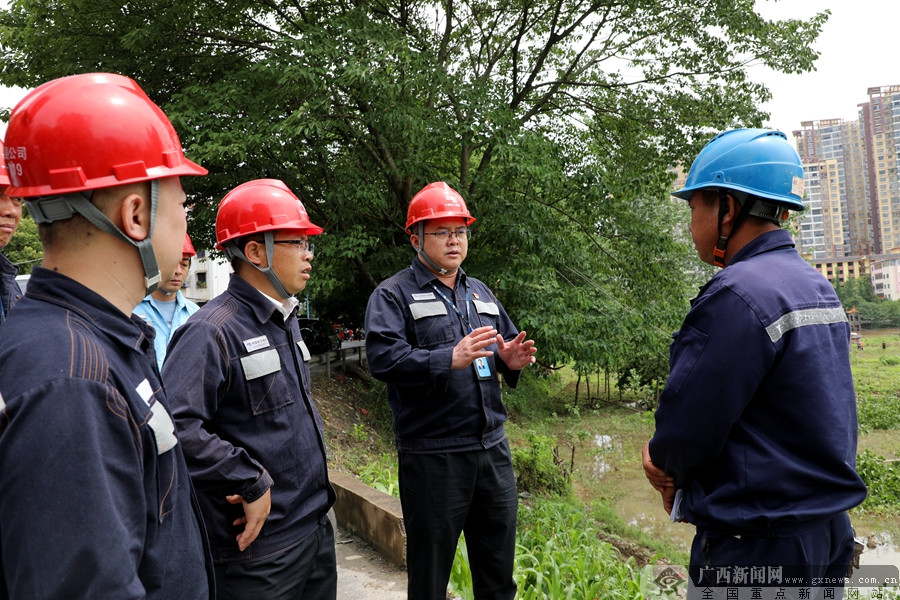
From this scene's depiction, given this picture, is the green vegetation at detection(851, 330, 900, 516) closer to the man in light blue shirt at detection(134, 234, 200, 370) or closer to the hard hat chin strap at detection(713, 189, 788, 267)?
the hard hat chin strap at detection(713, 189, 788, 267)

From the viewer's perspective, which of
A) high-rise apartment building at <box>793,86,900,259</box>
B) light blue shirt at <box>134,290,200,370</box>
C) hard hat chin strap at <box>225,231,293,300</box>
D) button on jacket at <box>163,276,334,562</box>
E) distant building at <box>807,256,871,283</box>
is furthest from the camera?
distant building at <box>807,256,871,283</box>

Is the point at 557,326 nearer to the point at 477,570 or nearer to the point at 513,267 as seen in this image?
the point at 513,267

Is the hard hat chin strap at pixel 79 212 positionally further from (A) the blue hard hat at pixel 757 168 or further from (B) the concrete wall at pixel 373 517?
(B) the concrete wall at pixel 373 517

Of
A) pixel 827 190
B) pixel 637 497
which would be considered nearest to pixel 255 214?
pixel 637 497

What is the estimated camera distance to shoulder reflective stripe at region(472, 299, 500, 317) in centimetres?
382

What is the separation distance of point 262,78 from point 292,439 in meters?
7.90

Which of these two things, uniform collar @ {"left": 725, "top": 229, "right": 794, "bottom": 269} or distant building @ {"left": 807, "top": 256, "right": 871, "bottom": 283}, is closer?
uniform collar @ {"left": 725, "top": 229, "right": 794, "bottom": 269}

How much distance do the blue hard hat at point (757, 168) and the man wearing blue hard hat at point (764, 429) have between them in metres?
0.23

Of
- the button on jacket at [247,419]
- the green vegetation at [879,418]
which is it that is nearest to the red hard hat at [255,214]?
the button on jacket at [247,419]

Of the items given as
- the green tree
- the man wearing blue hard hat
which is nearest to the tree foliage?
the man wearing blue hard hat

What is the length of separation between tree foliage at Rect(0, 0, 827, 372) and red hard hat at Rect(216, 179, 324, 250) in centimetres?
552

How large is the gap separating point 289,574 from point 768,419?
5.76 ft

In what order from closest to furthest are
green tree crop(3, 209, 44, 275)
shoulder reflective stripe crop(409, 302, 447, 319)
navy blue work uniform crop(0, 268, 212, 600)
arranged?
navy blue work uniform crop(0, 268, 212, 600), shoulder reflective stripe crop(409, 302, 447, 319), green tree crop(3, 209, 44, 275)

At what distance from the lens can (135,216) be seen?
1.36 meters
